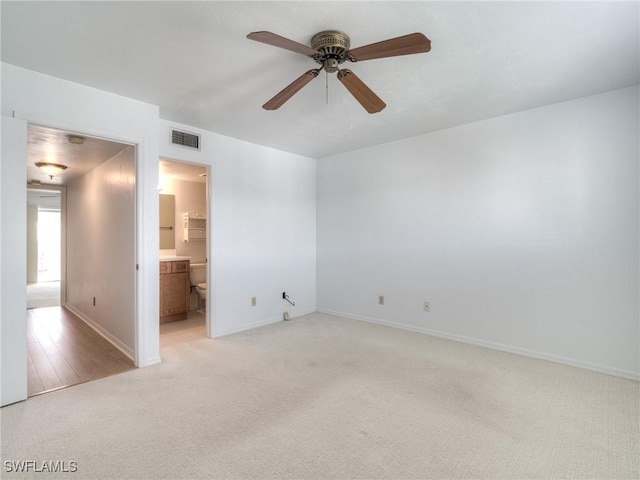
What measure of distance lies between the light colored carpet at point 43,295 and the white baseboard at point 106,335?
968mm

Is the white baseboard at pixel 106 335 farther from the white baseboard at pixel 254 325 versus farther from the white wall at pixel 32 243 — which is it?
the white wall at pixel 32 243

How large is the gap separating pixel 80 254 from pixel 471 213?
5643mm

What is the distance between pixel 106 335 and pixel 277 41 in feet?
12.9

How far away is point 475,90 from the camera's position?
2764mm

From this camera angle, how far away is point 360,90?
2133mm

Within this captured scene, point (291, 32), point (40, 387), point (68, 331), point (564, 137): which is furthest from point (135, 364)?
point (564, 137)

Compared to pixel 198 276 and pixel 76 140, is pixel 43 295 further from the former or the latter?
pixel 76 140

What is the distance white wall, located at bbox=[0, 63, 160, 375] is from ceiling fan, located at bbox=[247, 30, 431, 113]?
148cm

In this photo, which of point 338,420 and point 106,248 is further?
point 106,248

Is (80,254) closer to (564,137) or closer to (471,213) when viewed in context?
(471,213)

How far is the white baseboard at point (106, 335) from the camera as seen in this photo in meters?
3.30

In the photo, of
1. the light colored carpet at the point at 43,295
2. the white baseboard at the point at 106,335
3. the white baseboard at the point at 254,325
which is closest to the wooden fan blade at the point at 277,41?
the white baseboard at the point at 106,335

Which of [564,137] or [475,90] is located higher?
[475,90]

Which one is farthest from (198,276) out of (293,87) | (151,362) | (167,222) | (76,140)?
(293,87)
